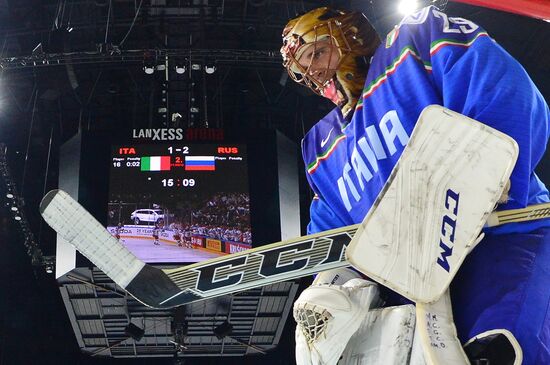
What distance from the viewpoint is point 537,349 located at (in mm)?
1182

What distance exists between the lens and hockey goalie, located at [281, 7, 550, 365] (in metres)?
1.19

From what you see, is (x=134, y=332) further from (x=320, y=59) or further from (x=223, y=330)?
(x=320, y=59)

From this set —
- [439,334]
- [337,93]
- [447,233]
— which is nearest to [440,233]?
[447,233]

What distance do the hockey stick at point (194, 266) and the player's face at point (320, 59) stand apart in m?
0.47

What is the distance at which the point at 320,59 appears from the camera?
177 cm

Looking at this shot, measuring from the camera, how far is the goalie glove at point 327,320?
137 cm

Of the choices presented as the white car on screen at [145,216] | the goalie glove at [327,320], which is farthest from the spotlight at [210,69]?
the goalie glove at [327,320]

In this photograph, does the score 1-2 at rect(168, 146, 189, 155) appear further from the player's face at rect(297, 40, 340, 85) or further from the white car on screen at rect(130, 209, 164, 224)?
the player's face at rect(297, 40, 340, 85)

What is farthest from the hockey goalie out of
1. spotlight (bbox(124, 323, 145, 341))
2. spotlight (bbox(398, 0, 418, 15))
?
spotlight (bbox(124, 323, 145, 341))

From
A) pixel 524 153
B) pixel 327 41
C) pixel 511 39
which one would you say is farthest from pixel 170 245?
pixel 524 153

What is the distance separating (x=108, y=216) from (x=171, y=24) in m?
2.43

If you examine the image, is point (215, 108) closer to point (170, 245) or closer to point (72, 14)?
point (72, 14)

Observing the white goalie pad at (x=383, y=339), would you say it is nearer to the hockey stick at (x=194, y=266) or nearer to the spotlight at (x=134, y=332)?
the hockey stick at (x=194, y=266)

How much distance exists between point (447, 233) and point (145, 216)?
18.6 ft
